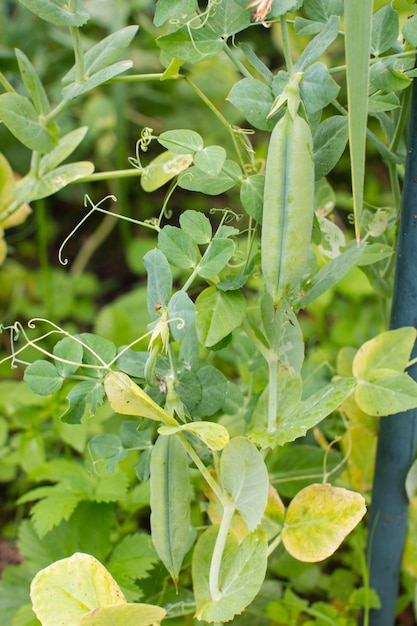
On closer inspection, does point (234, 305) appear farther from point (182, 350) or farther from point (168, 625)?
point (168, 625)

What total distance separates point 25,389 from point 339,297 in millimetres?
964

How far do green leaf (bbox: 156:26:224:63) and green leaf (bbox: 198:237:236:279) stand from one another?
0.16m

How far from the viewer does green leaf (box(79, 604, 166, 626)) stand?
0.58 meters

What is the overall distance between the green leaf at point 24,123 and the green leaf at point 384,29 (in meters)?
0.37

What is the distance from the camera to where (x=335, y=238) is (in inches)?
32.4

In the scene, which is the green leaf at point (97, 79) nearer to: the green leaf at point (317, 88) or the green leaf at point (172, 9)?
the green leaf at point (172, 9)

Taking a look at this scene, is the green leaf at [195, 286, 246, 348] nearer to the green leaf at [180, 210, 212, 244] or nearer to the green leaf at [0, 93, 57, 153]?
the green leaf at [180, 210, 212, 244]

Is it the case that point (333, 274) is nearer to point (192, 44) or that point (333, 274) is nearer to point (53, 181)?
point (192, 44)

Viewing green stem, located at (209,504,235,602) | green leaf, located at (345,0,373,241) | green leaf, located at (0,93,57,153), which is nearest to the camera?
green leaf, located at (345,0,373,241)

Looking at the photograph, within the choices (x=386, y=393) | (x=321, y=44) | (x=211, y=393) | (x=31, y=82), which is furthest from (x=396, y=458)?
(x=31, y=82)

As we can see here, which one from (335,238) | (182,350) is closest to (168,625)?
(182,350)

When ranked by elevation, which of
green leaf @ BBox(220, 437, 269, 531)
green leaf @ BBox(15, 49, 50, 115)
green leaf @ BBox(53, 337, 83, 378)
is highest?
green leaf @ BBox(15, 49, 50, 115)

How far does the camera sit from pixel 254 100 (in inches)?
23.9

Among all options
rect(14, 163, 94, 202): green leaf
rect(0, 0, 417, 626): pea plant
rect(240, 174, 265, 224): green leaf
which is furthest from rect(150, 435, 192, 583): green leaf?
rect(14, 163, 94, 202): green leaf
